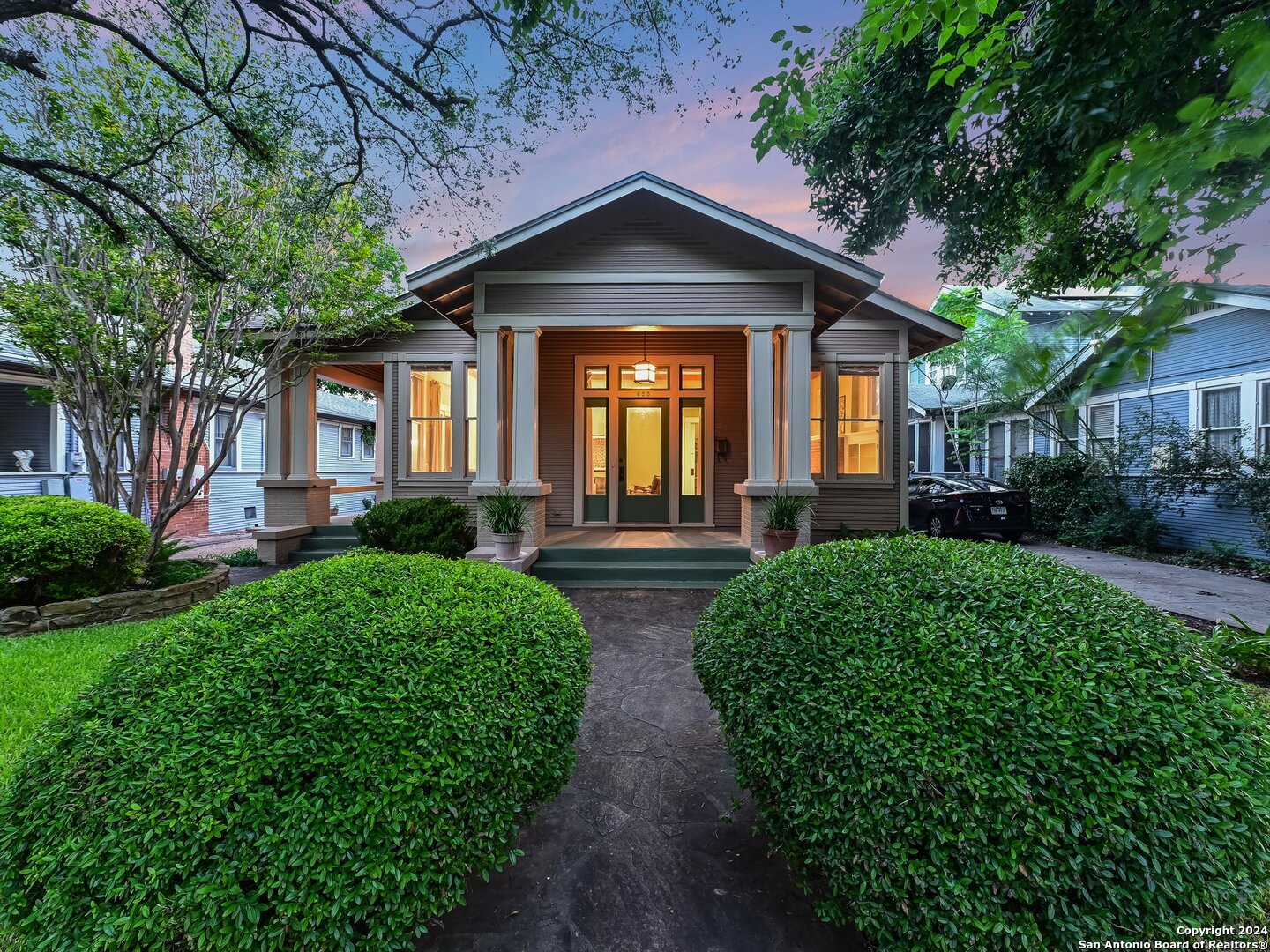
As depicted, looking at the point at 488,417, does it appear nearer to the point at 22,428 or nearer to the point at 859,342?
the point at 859,342

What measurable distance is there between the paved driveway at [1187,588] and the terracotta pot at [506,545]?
17.8 ft

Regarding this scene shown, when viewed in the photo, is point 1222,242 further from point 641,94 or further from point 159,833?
point 641,94

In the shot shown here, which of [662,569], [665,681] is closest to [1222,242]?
[665,681]

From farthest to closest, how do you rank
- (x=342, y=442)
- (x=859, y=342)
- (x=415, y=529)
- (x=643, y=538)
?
(x=342, y=442), (x=859, y=342), (x=643, y=538), (x=415, y=529)

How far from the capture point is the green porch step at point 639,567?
20.6ft

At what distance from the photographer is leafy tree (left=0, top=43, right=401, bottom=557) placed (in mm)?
5180

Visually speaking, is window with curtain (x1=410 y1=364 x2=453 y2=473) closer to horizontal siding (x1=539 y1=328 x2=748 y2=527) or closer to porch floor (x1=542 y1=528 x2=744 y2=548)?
horizontal siding (x1=539 y1=328 x2=748 y2=527)

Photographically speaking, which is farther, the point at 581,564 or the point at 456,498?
the point at 456,498

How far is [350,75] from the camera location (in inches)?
206

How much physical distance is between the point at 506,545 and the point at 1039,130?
6946 mm

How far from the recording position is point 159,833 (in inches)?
48.8

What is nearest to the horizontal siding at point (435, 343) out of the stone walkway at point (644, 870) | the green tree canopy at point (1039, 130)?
the green tree canopy at point (1039, 130)

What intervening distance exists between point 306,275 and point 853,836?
8113 mm

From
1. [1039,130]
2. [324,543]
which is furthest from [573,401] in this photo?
[1039,130]
